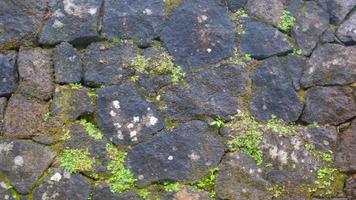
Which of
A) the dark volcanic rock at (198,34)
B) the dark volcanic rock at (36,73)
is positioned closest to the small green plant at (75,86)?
the dark volcanic rock at (36,73)

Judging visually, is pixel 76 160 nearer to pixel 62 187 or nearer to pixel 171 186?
pixel 62 187

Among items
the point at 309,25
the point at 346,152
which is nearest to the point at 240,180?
the point at 346,152

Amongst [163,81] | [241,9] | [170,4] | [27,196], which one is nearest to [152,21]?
[170,4]

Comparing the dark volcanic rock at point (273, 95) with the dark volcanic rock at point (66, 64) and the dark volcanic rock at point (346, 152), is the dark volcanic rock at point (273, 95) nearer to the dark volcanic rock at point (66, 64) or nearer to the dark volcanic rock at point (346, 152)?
the dark volcanic rock at point (346, 152)

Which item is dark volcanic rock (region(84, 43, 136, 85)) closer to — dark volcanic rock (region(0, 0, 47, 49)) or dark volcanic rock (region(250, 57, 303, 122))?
dark volcanic rock (region(0, 0, 47, 49))

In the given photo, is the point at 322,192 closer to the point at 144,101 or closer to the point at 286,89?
the point at 286,89

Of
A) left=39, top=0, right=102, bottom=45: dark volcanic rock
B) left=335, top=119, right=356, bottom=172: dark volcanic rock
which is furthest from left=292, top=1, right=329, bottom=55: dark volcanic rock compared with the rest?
left=39, top=0, right=102, bottom=45: dark volcanic rock
